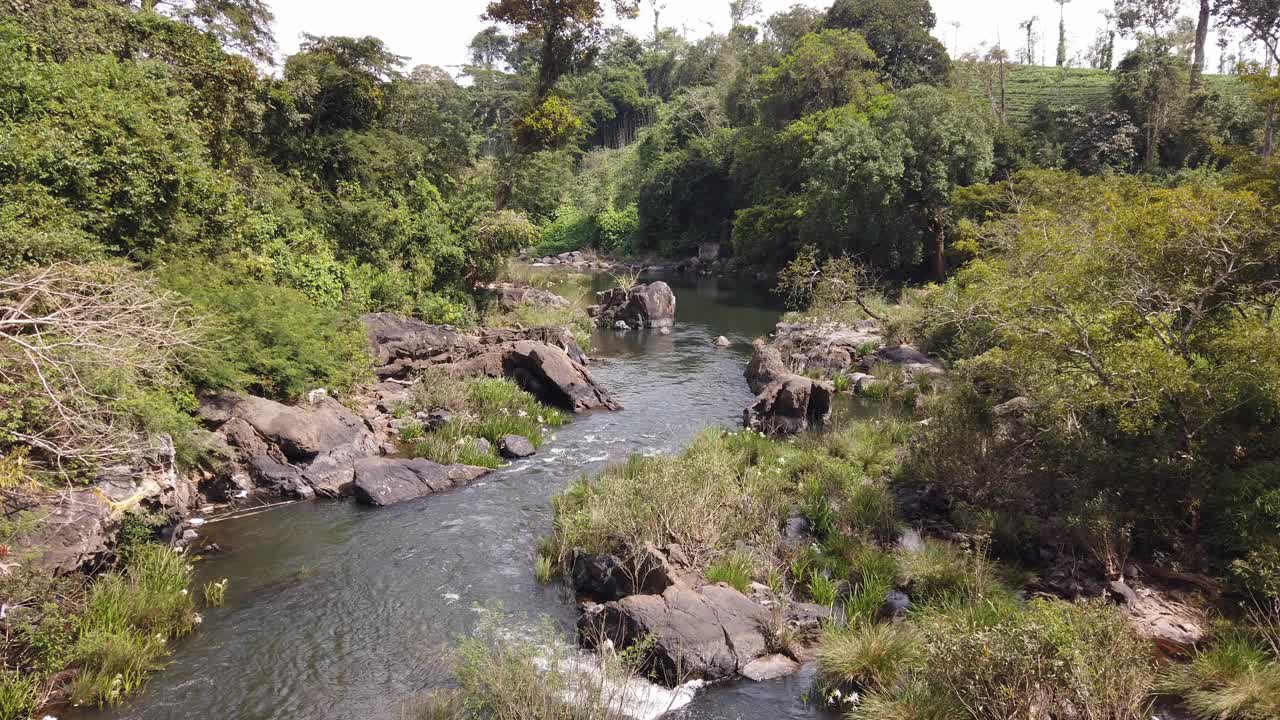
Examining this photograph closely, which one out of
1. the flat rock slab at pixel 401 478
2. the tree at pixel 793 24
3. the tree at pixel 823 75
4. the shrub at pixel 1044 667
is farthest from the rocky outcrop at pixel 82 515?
the tree at pixel 793 24

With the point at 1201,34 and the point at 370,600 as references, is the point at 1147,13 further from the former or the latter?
the point at 370,600

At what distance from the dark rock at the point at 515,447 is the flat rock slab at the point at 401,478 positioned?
1.50m

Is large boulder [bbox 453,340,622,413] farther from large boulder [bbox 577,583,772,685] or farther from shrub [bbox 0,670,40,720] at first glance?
shrub [bbox 0,670,40,720]

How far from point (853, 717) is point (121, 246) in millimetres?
15688

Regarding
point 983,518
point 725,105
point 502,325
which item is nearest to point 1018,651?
point 983,518

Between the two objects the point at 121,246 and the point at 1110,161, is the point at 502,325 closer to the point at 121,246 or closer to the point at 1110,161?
the point at 121,246

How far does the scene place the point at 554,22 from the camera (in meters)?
32.4

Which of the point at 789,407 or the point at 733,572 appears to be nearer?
the point at 733,572

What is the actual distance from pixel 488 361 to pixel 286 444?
24.3 ft

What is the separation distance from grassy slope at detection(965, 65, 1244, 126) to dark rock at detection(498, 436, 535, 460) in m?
50.5

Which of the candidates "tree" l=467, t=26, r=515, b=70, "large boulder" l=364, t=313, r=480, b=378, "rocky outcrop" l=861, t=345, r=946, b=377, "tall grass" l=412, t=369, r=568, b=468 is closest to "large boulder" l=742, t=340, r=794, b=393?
"rocky outcrop" l=861, t=345, r=946, b=377

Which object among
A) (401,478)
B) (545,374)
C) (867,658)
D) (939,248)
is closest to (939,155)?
(939,248)

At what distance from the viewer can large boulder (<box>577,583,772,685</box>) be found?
8711 millimetres

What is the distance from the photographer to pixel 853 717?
25.2ft
